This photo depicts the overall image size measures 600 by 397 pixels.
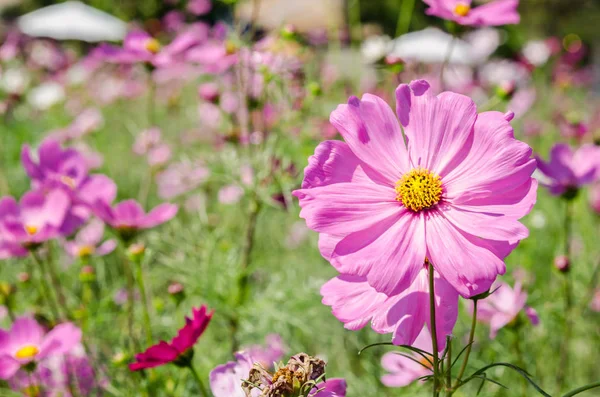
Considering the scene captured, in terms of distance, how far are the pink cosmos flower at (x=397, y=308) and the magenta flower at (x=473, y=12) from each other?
0.40 m

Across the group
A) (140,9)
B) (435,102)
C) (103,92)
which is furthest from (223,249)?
(140,9)

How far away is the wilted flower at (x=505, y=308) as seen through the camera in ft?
2.44

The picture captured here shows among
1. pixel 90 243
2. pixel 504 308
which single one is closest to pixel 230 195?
pixel 90 243

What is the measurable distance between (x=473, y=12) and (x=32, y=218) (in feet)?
2.37

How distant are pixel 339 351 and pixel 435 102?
→ 1030 mm

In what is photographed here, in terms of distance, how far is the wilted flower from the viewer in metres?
0.74

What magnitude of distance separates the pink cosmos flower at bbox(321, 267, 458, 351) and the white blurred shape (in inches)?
289

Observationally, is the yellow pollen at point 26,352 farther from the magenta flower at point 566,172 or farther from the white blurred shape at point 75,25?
the white blurred shape at point 75,25

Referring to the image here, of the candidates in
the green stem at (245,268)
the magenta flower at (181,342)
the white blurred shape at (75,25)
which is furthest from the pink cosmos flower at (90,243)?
the white blurred shape at (75,25)

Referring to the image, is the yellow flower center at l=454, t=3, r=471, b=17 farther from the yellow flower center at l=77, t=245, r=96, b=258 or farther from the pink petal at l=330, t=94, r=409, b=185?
the yellow flower center at l=77, t=245, r=96, b=258

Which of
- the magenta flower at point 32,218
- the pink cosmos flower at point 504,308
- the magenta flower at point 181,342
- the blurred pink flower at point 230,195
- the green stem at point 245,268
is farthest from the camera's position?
the blurred pink flower at point 230,195

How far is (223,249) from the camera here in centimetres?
125

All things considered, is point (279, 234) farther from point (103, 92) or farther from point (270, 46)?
point (103, 92)

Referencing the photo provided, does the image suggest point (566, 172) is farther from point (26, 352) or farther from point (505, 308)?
point (26, 352)
